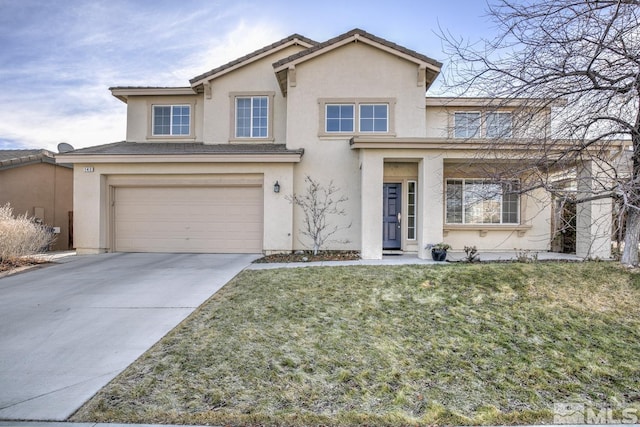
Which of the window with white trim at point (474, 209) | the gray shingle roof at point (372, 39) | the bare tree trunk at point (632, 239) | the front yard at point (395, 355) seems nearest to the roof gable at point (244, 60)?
the gray shingle roof at point (372, 39)

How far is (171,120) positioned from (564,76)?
12.8 metres

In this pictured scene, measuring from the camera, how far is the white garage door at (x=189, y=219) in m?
11.9

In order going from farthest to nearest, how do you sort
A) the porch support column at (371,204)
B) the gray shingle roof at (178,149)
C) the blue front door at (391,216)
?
the blue front door at (391,216) → the gray shingle roof at (178,149) → the porch support column at (371,204)

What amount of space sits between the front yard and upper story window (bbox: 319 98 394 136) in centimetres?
631

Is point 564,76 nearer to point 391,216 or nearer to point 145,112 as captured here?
point 391,216

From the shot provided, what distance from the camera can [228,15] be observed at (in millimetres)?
11383

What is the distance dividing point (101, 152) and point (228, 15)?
607cm

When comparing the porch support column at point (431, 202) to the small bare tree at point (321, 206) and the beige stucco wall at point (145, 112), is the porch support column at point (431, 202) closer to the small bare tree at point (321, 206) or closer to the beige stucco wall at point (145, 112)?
the small bare tree at point (321, 206)

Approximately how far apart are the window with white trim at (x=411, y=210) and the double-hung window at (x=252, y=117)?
5450 millimetres

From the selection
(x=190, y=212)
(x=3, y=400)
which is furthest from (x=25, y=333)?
(x=190, y=212)

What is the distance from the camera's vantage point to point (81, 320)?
5.55 m

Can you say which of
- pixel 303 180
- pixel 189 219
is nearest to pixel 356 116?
pixel 303 180

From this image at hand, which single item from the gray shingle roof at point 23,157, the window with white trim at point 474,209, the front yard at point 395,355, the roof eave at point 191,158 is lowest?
the front yard at point 395,355

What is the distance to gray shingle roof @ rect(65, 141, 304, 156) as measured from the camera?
11445 mm
